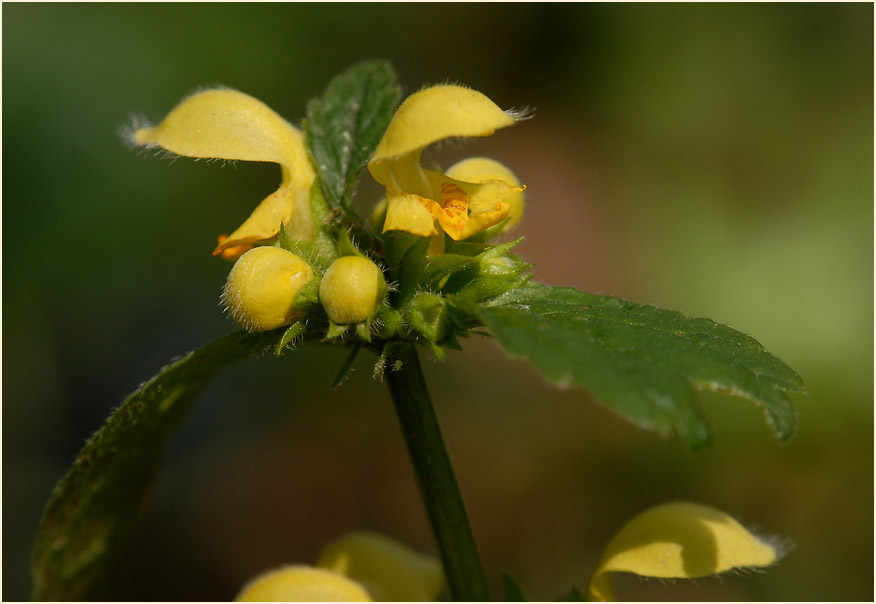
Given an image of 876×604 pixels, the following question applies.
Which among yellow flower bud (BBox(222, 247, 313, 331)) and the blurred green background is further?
the blurred green background

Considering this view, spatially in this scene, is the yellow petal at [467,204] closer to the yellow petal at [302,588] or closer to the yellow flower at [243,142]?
the yellow flower at [243,142]

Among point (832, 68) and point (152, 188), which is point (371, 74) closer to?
point (152, 188)

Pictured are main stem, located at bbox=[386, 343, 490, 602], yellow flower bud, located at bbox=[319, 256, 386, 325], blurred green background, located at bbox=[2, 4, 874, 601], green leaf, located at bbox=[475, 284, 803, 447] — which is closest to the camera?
green leaf, located at bbox=[475, 284, 803, 447]

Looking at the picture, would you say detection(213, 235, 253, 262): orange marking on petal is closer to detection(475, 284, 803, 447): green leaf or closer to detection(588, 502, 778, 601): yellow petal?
detection(475, 284, 803, 447): green leaf

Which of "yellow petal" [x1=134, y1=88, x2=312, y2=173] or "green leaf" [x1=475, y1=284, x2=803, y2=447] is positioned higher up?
"yellow petal" [x1=134, y1=88, x2=312, y2=173]

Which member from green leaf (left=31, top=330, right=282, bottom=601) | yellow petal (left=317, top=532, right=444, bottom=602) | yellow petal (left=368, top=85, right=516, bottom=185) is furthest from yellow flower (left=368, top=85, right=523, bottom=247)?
yellow petal (left=317, top=532, right=444, bottom=602)

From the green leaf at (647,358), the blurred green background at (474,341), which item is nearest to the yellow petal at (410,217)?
the green leaf at (647,358)

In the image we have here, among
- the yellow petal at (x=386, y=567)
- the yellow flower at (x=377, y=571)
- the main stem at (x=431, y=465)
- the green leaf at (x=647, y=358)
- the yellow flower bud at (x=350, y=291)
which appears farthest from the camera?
the yellow petal at (x=386, y=567)
